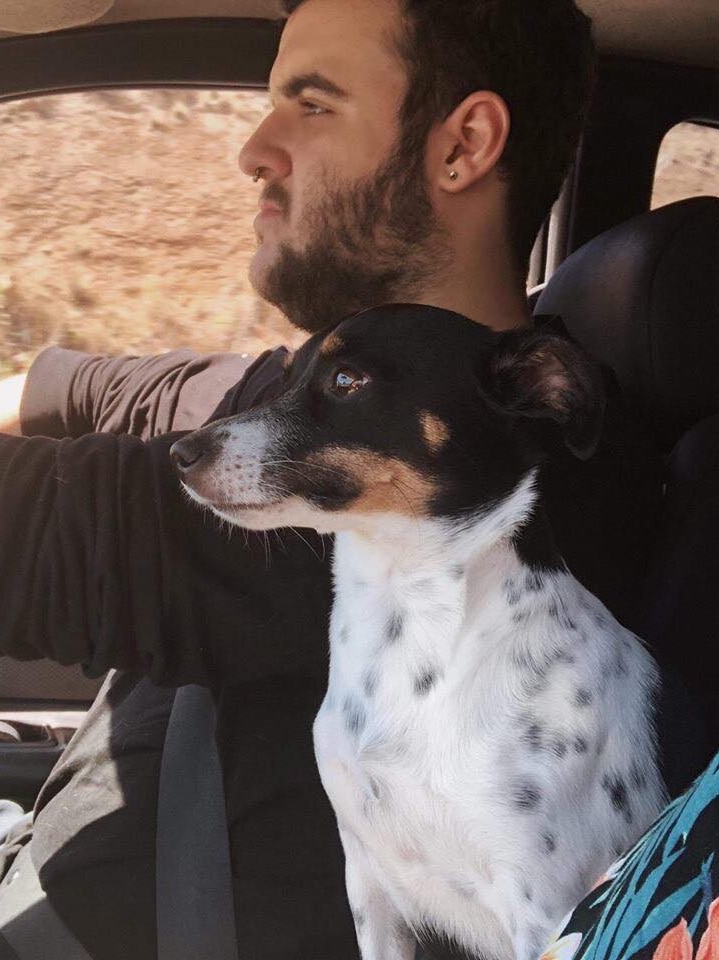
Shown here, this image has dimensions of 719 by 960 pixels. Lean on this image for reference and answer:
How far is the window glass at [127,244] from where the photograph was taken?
564cm

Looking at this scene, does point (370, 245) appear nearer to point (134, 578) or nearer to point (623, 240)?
point (623, 240)

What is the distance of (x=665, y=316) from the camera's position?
236 centimetres

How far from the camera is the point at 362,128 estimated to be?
2.43m

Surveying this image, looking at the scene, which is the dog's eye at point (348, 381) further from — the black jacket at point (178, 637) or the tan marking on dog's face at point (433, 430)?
the black jacket at point (178, 637)

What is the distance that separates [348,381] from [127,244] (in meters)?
5.44

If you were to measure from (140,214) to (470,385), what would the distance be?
215 inches

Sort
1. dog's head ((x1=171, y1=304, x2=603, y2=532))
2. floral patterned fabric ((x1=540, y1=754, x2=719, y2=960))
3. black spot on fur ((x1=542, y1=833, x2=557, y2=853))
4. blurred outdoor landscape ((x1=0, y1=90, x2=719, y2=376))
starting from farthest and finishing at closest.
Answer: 1. blurred outdoor landscape ((x1=0, y1=90, x2=719, y2=376))
2. dog's head ((x1=171, y1=304, x2=603, y2=532))
3. black spot on fur ((x1=542, y1=833, x2=557, y2=853))
4. floral patterned fabric ((x1=540, y1=754, x2=719, y2=960))

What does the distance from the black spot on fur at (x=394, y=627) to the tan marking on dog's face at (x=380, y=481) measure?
0.53ft

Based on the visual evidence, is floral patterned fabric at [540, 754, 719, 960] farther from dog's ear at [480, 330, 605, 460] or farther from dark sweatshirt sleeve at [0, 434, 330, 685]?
dark sweatshirt sleeve at [0, 434, 330, 685]

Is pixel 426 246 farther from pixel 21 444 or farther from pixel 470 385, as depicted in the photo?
pixel 21 444

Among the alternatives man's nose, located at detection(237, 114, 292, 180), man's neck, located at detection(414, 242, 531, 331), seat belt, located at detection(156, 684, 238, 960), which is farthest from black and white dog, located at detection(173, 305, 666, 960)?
man's nose, located at detection(237, 114, 292, 180)

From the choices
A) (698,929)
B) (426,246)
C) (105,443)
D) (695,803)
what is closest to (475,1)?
(426,246)

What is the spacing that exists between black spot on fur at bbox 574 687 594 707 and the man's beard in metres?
0.92

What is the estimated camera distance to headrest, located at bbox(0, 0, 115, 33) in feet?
7.56
